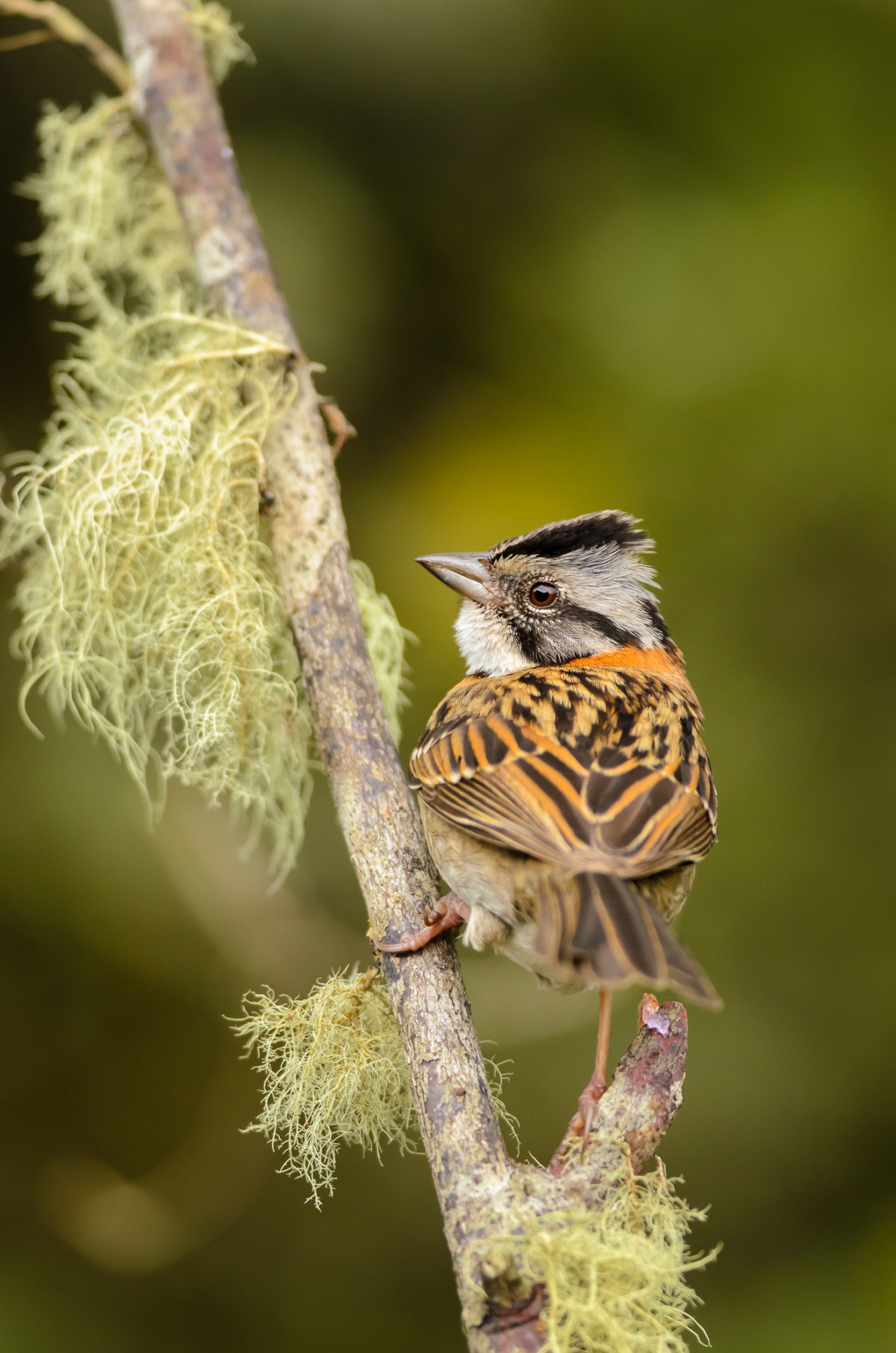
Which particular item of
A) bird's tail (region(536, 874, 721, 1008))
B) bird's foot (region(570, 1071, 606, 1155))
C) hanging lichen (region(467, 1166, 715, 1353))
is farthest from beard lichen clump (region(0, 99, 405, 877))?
hanging lichen (region(467, 1166, 715, 1353))

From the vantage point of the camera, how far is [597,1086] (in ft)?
7.49

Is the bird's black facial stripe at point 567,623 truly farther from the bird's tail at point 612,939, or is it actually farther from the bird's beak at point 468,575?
the bird's tail at point 612,939

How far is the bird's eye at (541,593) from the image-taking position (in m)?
3.33

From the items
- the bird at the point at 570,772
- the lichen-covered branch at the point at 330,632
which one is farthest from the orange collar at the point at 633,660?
the lichen-covered branch at the point at 330,632

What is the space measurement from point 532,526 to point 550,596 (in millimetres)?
613

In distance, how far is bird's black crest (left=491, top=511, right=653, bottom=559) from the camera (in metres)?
3.25

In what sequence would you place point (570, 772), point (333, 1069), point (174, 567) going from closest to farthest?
point (333, 1069), point (570, 772), point (174, 567)

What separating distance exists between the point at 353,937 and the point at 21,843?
975 millimetres

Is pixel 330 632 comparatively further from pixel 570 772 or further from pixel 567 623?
pixel 567 623

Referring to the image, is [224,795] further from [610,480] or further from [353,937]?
[610,480]

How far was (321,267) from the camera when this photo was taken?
3.84 m

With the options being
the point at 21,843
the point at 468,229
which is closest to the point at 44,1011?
the point at 21,843

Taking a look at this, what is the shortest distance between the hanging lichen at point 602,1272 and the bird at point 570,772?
0.18 m

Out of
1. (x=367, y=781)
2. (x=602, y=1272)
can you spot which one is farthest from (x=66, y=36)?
(x=602, y=1272)
